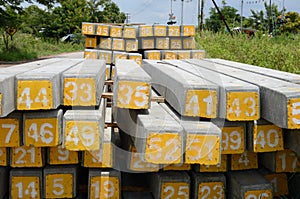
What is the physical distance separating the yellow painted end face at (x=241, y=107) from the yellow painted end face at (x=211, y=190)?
636mm

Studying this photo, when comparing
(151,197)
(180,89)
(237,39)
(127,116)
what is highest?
(237,39)

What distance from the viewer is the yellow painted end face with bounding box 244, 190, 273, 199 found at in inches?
119

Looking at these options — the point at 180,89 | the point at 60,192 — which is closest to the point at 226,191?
the point at 180,89

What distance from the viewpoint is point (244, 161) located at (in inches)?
126

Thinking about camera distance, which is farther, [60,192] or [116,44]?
[116,44]

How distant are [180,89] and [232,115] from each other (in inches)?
16.4

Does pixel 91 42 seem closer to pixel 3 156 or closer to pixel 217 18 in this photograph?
pixel 3 156

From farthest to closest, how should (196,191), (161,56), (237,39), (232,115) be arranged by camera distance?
1. (237,39)
2. (161,56)
3. (196,191)
4. (232,115)

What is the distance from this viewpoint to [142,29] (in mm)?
9586

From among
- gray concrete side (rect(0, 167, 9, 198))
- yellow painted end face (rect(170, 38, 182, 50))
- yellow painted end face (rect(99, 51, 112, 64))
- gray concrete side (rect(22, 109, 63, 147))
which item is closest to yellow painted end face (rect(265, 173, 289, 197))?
gray concrete side (rect(22, 109, 63, 147))

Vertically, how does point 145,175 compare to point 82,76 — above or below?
below

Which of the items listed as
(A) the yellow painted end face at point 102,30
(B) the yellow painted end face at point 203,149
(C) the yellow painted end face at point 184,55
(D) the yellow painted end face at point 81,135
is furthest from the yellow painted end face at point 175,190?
(A) the yellow painted end face at point 102,30

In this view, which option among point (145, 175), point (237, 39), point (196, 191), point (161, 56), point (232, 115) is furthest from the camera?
point (237, 39)

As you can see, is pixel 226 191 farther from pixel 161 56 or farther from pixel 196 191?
pixel 161 56
